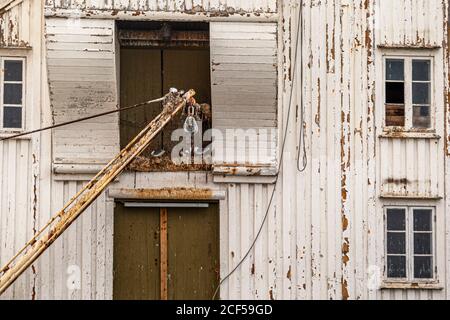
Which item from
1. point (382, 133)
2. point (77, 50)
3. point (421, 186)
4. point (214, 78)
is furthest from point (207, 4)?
point (421, 186)

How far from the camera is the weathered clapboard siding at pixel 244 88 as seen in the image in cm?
1374

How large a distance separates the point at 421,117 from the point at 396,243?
200 cm

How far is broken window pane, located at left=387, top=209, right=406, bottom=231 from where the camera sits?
14453mm

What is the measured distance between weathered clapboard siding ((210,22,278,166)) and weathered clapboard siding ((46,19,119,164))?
1.55m

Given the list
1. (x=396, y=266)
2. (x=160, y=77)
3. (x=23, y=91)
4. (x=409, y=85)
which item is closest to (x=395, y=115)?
(x=409, y=85)

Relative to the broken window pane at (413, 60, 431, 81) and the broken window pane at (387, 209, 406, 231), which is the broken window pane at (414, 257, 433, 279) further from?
the broken window pane at (413, 60, 431, 81)

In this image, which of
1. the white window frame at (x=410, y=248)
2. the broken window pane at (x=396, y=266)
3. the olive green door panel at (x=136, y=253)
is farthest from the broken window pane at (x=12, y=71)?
the broken window pane at (x=396, y=266)

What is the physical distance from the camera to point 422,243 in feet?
47.4

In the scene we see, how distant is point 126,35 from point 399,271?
18.1ft

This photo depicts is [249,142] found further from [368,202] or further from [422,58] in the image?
[422,58]

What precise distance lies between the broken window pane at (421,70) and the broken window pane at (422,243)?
2421 millimetres

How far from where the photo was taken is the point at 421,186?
14453mm

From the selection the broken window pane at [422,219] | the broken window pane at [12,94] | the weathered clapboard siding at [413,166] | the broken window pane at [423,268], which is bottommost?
the broken window pane at [423,268]

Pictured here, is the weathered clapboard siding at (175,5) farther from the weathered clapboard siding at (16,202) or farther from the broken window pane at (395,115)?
the broken window pane at (395,115)
